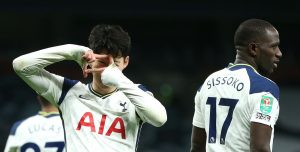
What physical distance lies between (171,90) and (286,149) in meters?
2.04

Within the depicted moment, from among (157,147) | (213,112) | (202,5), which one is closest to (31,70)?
(213,112)

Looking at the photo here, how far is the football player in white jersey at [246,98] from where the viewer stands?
428 cm

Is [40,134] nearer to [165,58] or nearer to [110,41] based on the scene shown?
[110,41]

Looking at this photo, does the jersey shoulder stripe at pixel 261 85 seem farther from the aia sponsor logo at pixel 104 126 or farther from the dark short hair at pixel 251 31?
the aia sponsor logo at pixel 104 126

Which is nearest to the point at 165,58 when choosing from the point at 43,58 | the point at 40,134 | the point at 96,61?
the point at 40,134

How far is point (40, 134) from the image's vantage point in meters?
6.74

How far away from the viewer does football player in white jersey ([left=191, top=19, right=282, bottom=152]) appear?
4.28m

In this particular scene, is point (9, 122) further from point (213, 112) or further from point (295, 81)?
point (213, 112)

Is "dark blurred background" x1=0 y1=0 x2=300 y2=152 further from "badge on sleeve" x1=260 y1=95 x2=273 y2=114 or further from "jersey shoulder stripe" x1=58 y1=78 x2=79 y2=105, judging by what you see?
"badge on sleeve" x1=260 y1=95 x2=273 y2=114

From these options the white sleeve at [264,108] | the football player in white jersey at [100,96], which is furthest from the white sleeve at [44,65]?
the white sleeve at [264,108]

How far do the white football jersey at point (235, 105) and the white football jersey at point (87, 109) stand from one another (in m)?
0.28

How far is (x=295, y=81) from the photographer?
13.0 m


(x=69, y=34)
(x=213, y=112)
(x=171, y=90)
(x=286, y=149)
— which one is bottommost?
(x=286, y=149)

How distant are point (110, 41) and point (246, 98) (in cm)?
85
